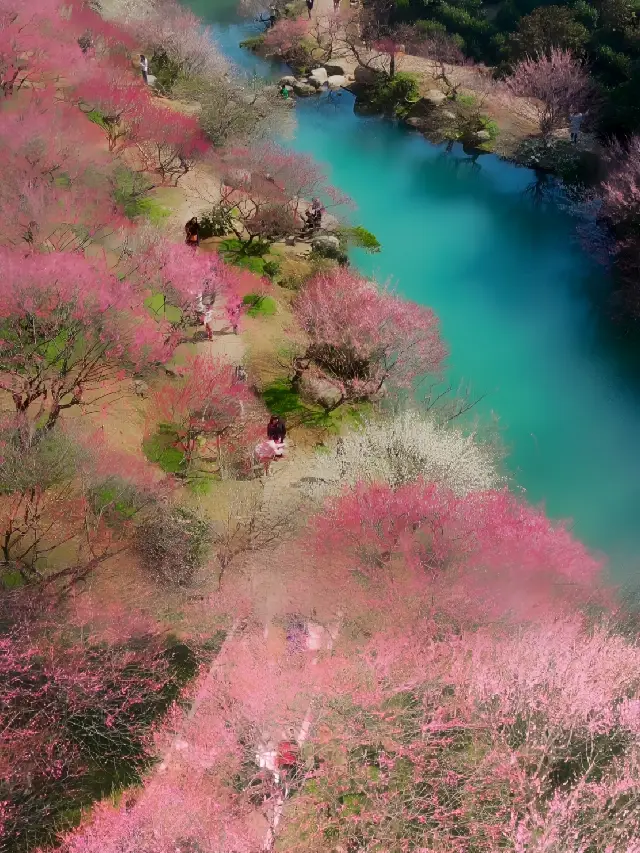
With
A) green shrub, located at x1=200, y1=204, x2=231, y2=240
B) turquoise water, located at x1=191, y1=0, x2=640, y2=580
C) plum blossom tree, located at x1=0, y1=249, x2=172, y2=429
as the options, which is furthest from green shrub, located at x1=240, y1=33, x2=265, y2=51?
plum blossom tree, located at x1=0, y1=249, x2=172, y2=429

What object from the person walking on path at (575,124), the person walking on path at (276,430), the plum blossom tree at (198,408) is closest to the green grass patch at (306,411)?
the plum blossom tree at (198,408)

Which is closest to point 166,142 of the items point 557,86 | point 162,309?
point 162,309

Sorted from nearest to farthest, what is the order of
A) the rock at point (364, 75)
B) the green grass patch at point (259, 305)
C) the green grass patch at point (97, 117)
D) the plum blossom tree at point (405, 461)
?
the plum blossom tree at point (405, 461), the green grass patch at point (259, 305), the green grass patch at point (97, 117), the rock at point (364, 75)

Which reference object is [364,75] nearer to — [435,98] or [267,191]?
[435,98]

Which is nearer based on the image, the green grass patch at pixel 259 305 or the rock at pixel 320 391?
the rock at pixel 320 391

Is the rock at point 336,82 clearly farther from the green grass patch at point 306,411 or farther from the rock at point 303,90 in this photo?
the green grass patch at point 306,411

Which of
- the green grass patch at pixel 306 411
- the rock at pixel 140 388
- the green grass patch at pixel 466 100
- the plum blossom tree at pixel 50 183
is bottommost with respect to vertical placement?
the rock at pixel 140 388

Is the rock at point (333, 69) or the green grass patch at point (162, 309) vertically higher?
the rock at point (333, 69)

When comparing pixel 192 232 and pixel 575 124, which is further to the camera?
pixel 575 124
